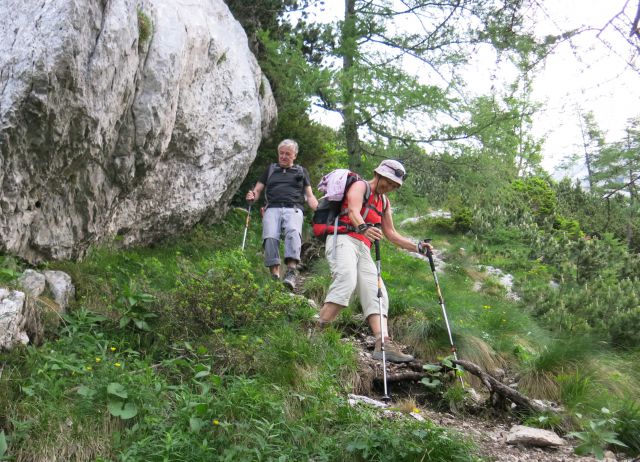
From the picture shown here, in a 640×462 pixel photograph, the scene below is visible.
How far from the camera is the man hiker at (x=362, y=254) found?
20.8 ft

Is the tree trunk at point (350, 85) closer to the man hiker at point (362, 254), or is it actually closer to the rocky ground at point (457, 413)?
the man hiker at point (362, 254)

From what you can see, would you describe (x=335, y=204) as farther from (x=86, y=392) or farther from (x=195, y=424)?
(x=86, y=392)

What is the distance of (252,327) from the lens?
6.43 metres

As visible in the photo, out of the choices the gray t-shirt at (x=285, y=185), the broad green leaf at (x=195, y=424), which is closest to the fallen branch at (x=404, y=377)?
the broad green leaf at (x=195, y=424)

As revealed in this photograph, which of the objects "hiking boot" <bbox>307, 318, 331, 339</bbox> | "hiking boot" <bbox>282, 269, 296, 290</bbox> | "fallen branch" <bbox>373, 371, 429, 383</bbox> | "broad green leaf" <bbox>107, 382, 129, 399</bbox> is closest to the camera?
"broad green leaf" <bbox>107, 382, 129, 399</bbox>

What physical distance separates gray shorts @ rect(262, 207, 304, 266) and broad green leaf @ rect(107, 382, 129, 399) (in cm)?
419

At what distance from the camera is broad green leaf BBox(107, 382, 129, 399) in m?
4.49

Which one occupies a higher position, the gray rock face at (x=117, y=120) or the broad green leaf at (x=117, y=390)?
the gray rock face at (x=117, y=120)

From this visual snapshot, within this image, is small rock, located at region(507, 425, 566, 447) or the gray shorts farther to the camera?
the gray shorts

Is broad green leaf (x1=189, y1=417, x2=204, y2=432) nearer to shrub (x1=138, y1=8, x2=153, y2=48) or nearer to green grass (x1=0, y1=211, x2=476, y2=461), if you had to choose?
green grass (x1=0, y1=211, x2=476, y2=461)

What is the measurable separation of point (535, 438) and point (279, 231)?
475cm

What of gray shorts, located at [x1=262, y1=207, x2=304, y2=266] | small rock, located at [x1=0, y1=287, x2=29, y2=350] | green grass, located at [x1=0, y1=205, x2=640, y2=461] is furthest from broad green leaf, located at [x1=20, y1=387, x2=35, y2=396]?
gray shorts, located at [x1=262, y1=207, x2=304, y2=266]

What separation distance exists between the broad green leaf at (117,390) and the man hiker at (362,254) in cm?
250

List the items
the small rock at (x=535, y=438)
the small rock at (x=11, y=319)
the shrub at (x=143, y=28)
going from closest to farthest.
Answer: the small rock at (x=11, y=319), the small rock at (x=535, y=438), the shrub at (x=143, y=28)
